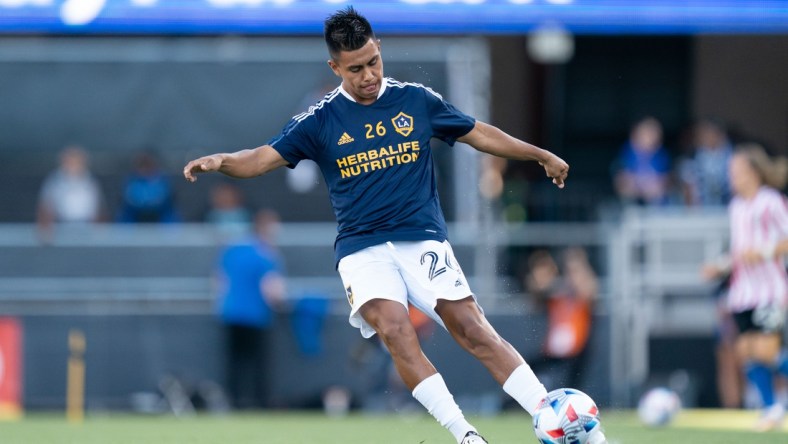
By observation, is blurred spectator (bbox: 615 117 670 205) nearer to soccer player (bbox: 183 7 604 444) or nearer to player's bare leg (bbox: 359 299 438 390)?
soccer player (bbox: 183 7 604 444)

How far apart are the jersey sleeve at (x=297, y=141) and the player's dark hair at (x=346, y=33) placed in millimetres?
414

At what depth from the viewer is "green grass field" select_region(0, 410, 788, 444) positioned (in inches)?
414

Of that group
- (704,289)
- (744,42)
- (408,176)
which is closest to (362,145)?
(408,176)

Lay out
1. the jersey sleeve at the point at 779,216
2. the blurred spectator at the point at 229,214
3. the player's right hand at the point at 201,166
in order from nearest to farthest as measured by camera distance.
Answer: the player's right hand at the point at 201,166 → the jersey sleeve at the point at 779,216 → the blurred spectator at the point at 229,214

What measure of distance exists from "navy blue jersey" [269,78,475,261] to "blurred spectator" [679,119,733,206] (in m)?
8.85

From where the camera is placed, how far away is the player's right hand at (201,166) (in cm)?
758

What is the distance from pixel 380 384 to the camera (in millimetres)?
15570

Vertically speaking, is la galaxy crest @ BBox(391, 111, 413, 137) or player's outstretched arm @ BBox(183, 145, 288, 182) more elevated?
la galaxy crest @ BBox(391, 111, 413, 137)

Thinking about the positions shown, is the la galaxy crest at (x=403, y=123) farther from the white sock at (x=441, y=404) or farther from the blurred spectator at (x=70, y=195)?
the blurred spectator at (x=70, y=195)

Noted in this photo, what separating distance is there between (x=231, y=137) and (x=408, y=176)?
914 centimetres

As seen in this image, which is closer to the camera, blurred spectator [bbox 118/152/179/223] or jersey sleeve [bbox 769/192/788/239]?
jersey sleeve [bbox 769/192/788/239]

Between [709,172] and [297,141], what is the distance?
30.9 feet

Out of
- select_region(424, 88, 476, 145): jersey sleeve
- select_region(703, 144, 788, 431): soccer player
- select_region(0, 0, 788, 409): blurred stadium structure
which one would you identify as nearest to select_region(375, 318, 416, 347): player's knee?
select_region(424, 88, 476, 145): jersey sleeve

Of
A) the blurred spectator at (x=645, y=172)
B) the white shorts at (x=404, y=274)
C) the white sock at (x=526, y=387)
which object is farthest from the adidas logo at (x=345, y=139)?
the blurred spectator at (x=645, y=172)
